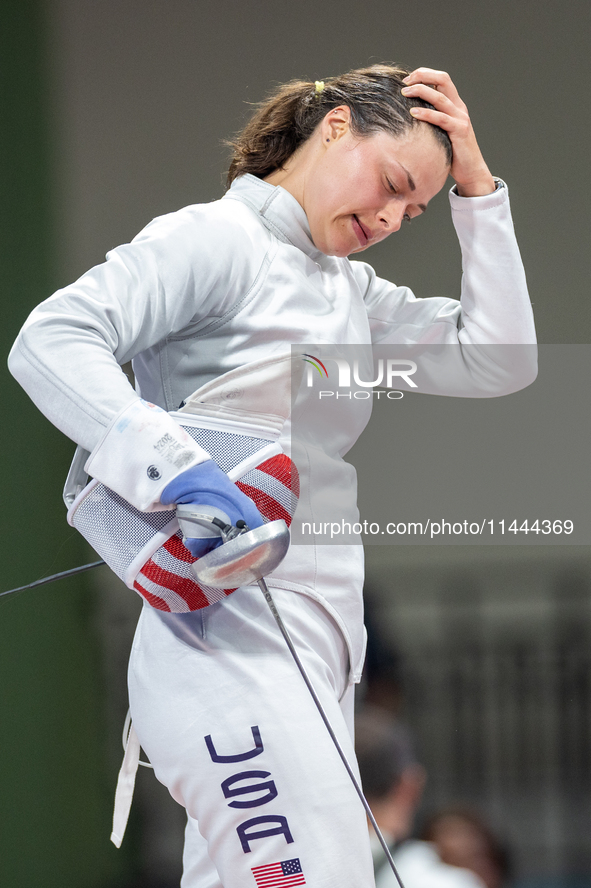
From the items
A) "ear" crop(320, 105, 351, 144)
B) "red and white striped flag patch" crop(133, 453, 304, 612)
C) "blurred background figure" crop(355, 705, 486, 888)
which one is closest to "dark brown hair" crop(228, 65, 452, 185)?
"ear" crop(320, 105, 351, 144)

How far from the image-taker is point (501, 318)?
41.2 inches

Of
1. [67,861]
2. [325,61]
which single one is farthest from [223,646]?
[325,61]

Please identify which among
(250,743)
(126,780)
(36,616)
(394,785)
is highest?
(250,743)

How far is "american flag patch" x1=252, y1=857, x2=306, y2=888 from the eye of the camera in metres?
0.76

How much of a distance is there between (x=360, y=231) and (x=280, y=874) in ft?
2.12

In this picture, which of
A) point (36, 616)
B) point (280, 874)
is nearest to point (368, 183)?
point (280, 874)

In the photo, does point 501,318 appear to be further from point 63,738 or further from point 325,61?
point 63,738

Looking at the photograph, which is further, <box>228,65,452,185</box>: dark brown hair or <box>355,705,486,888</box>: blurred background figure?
<box>355,705,486,888</box>: blurred background figure

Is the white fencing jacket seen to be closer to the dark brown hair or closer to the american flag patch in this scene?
the dark brown hair

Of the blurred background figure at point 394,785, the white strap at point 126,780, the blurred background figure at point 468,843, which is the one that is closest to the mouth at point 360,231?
the white strap at point 126,780

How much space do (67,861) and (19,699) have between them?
31 cm

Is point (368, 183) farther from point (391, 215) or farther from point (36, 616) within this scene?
point (36, 616)

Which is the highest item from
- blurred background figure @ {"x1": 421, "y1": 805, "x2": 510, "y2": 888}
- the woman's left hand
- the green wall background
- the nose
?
the woman's left hand

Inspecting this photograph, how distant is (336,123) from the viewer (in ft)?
3.12
